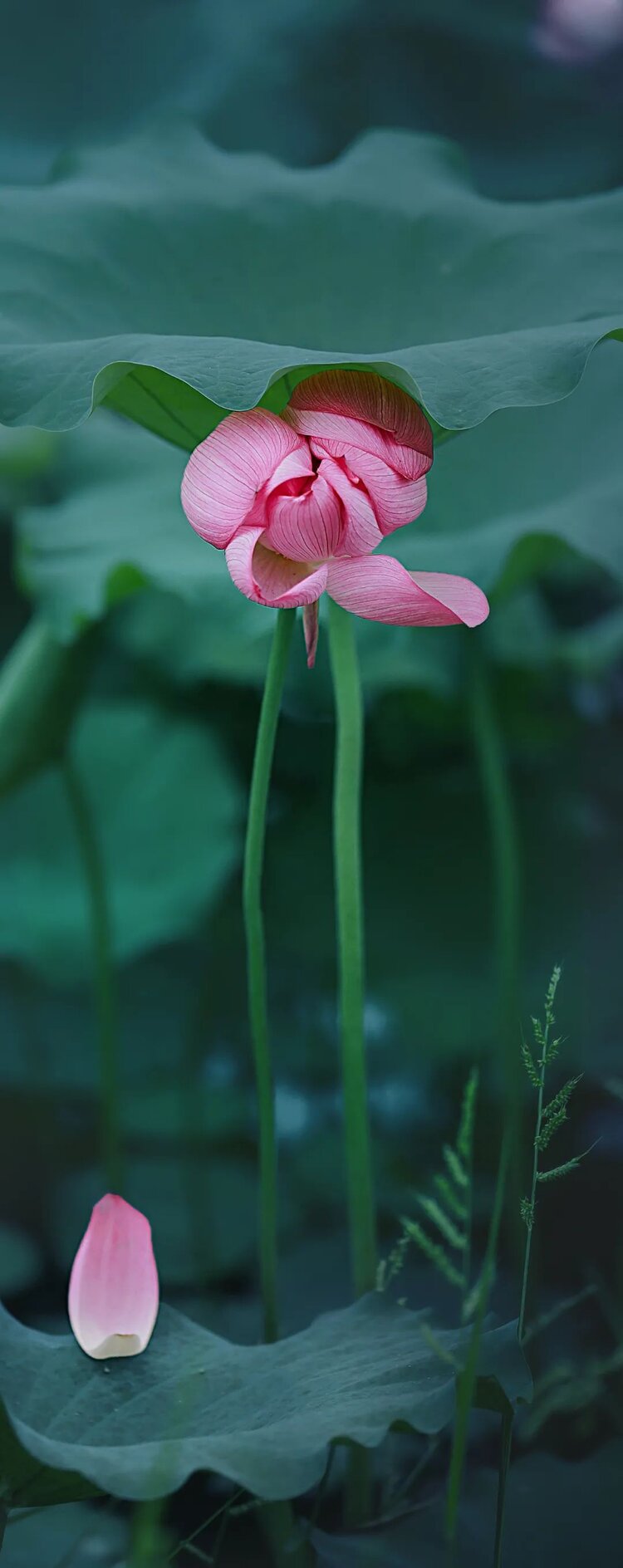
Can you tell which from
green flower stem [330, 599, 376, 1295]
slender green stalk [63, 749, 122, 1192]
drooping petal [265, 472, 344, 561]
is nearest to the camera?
drooping petal [265, 472, 344, 561]

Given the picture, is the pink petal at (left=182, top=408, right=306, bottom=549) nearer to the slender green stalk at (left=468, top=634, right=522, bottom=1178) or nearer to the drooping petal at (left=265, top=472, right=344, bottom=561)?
the drooping petal at (left=265, top=472, right=344, bottom=561)

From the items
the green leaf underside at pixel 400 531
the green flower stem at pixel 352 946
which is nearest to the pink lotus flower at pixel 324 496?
the green flower stem at pixel 352 946

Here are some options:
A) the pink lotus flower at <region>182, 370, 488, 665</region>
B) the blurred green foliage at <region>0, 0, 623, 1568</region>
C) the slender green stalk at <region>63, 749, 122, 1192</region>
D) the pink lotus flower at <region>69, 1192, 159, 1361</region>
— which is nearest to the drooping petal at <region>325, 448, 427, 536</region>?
the pink lotus flower at <region>182, 370, 488, 665</region>

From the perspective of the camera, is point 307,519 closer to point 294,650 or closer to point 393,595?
point 393,595

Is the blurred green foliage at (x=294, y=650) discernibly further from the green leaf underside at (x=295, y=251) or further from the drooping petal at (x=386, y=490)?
the drooping petal at (x=386, y=490)

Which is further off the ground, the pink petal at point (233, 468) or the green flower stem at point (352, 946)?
the pink petal at point (233, 468)

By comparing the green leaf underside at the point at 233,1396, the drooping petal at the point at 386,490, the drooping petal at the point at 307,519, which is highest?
the drooping petal at the point at 386,490

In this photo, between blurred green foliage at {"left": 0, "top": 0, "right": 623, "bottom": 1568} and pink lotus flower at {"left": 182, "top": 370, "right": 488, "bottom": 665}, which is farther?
blurred green foliage at {"left": 0, "top": 0, "right": 623, "bottom": 1568}
